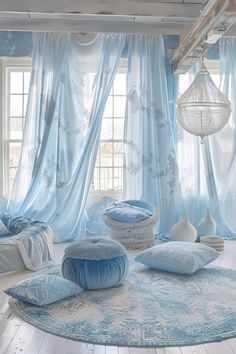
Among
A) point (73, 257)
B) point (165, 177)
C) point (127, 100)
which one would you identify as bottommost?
point (73, 257)

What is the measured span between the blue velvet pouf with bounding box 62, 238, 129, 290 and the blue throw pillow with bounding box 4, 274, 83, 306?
192 millimetres

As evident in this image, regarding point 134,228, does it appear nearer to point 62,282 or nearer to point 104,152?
point 104,152

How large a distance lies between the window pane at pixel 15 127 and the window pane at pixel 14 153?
0.13 metres

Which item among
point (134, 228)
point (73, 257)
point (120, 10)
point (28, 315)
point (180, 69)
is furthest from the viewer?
point (180, 69)

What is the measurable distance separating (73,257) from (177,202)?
2.78m

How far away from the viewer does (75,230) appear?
5918 millimetres

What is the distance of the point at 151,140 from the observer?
6.07 metres

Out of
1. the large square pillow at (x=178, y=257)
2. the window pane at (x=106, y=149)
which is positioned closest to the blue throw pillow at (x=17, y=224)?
the large square pillow at (x=178, y=257)

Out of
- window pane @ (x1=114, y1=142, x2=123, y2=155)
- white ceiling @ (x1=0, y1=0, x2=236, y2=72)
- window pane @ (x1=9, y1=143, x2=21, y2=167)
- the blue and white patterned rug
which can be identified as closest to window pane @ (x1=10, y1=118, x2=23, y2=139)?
window pane @ (x1=9, y1=143, x2=21, y2=167)

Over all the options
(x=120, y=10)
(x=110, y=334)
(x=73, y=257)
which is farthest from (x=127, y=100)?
(x=110, y=334)

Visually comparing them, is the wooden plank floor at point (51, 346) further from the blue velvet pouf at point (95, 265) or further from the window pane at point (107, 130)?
the window pane at point (107, 130)

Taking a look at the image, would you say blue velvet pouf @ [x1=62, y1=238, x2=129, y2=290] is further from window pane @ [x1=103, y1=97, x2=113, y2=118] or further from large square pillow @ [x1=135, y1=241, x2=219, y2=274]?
window pane @ [x1=103, y1=97, x2=113, y2=118]

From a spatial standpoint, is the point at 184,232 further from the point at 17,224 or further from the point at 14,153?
the point at 14,153

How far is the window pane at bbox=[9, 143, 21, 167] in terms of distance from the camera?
631 cm
